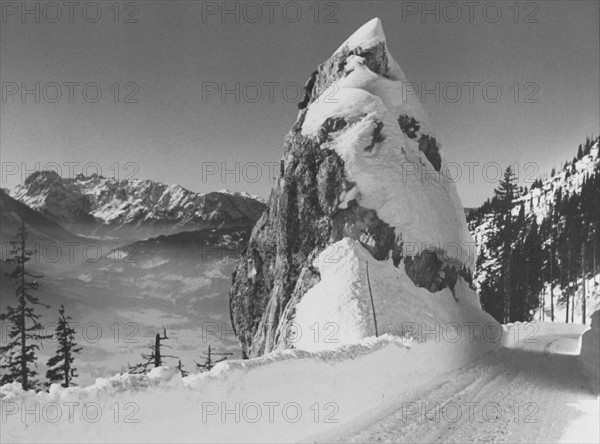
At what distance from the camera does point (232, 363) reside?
840 centimetres

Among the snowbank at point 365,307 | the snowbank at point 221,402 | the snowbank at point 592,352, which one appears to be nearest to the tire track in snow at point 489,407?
the snowbank at point 592,352

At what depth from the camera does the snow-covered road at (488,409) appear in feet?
29.6

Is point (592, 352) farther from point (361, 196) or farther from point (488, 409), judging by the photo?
point (488, 409)

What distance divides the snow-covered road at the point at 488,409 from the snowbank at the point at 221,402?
75 centimetres

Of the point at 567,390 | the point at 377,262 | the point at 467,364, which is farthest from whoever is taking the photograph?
the point at 377,262

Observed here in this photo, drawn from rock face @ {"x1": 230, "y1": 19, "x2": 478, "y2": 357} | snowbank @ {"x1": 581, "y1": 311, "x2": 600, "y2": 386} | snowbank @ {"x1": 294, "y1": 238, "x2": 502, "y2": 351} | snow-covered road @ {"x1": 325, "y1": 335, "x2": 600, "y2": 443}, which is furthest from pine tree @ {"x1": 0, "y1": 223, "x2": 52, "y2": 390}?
snowbank @ {"x1": 581, "y1": 311, "x2": 600, "y2": 386}


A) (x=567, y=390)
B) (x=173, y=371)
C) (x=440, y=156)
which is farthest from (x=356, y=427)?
(x=440, y=156)

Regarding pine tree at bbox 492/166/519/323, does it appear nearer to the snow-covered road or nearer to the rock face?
the rock face

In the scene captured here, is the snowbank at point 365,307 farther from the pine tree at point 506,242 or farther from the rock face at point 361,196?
the pine tree at point 506,242

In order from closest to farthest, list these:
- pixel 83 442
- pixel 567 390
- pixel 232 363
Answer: pixel 83 442
pixel 232 363
pixel 567 390

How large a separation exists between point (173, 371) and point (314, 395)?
11.3 feet

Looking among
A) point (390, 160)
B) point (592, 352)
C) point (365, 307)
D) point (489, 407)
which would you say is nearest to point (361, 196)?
point (390, 160)

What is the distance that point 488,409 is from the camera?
11.1 metres

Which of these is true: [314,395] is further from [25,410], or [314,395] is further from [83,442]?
[25,410]
